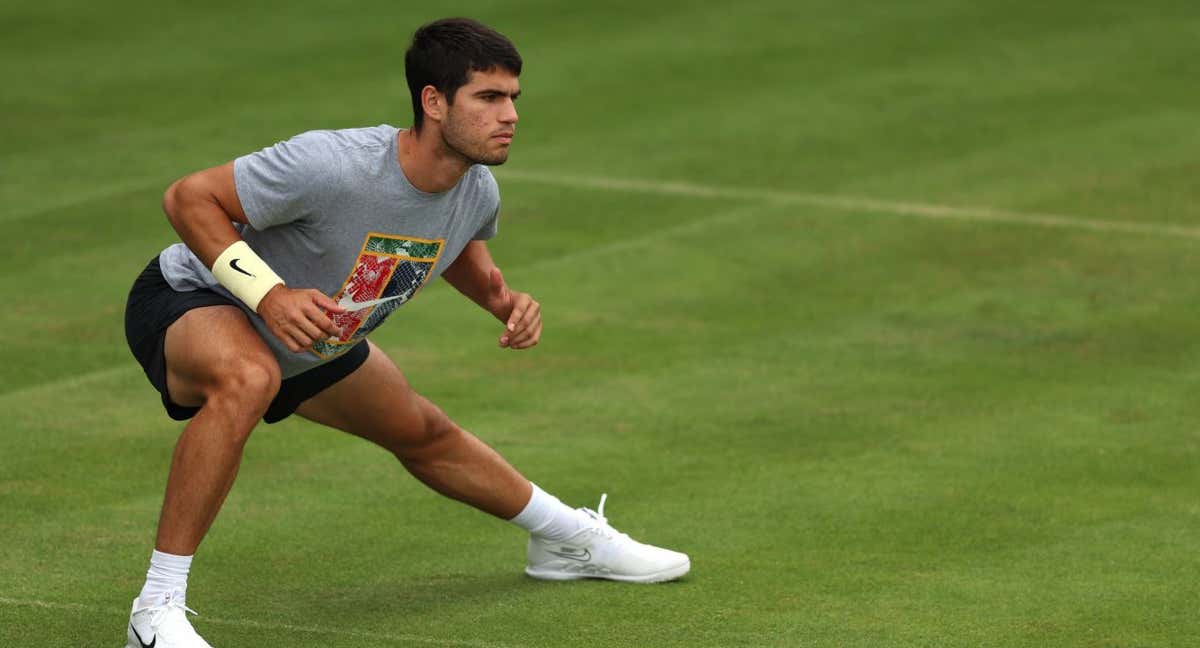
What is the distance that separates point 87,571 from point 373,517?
3.72 feet

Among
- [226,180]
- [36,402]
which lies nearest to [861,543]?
[226,180]

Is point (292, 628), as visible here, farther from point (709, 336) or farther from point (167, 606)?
point (709, 336)

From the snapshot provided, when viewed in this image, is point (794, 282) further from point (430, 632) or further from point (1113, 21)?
point (1113, 21)

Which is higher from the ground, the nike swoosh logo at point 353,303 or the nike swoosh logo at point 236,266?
the nike swoosh logo at point 236,266

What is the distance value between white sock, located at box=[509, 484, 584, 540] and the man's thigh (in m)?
0.46

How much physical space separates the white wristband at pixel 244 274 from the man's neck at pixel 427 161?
0.53 meters

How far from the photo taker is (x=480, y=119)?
238 inches

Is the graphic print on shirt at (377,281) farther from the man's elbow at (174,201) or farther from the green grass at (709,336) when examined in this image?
the green grass at (709,336)

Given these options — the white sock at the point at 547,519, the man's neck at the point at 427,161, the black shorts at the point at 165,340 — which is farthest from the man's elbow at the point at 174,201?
the white sock at the point at 547,519

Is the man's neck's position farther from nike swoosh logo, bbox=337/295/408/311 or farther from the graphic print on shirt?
nike swoosh logo, bbox=337/295/408/311

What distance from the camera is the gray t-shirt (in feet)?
19.4

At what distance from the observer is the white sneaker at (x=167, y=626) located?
5.77 metres

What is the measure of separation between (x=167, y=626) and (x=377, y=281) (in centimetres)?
116

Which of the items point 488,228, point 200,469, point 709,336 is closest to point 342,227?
point 488,228
